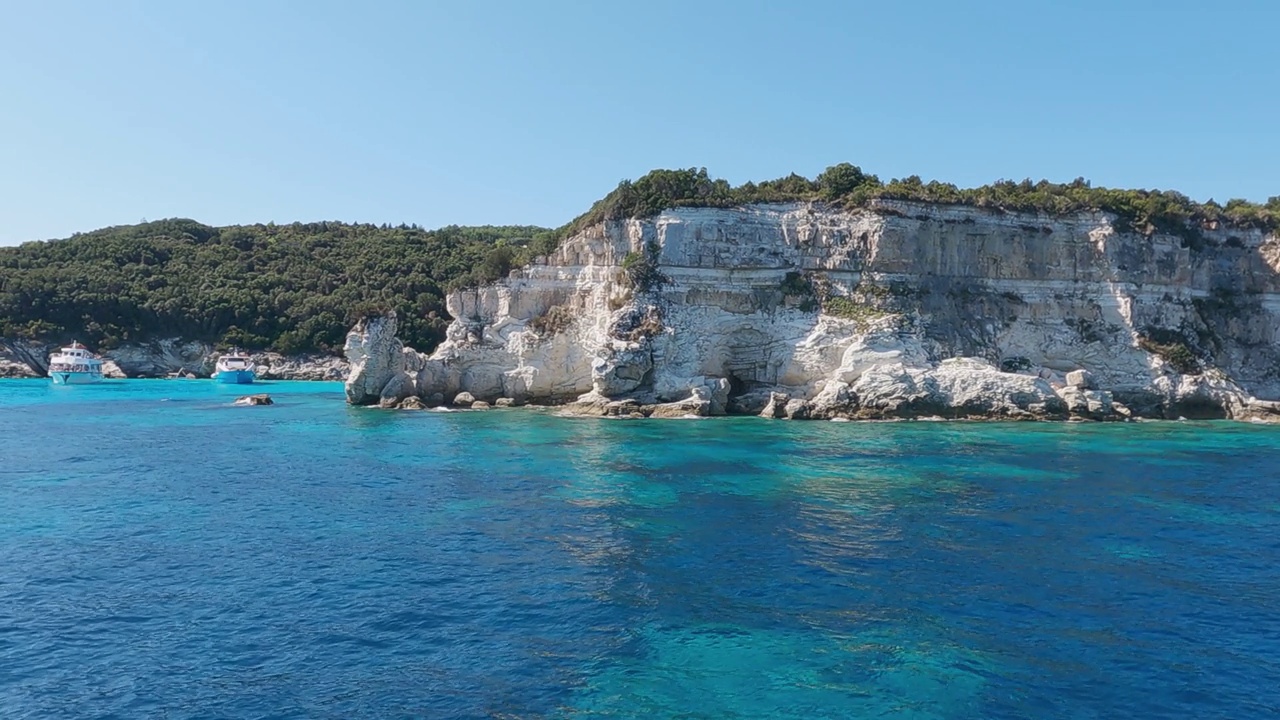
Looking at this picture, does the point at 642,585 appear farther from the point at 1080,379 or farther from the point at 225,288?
→ the point at 225,288

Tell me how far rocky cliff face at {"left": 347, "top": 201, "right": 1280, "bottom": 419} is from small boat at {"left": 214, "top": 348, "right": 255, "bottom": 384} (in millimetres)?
29910

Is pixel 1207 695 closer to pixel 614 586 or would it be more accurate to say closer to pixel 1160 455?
pixel 614 586

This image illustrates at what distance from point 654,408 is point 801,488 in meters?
19.1

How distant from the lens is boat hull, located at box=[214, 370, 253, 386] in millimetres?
71188

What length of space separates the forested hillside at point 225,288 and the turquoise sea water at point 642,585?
5370 cm

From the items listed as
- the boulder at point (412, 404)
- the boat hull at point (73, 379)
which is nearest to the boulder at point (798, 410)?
the boulder at point (412, 404)

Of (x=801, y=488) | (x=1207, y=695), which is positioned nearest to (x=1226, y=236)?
(x=801, y=488)

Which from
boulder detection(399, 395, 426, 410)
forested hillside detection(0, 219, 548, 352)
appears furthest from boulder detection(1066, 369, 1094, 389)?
forested hillside detection(0, 219, 548, 352)

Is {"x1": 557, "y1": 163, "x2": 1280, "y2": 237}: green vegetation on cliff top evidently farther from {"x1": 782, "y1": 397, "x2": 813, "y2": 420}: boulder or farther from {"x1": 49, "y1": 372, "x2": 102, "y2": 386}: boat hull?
{"x1": 49, "y1": 372, "x2": 102, "y2": 386}: boat hull

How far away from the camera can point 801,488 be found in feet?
70.8

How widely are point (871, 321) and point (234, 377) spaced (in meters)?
57.1

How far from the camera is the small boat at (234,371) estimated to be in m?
71.2

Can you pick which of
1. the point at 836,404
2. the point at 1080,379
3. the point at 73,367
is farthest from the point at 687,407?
the point at 73,367

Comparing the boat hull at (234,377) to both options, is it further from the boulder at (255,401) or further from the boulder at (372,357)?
the boulder at (372,357)
